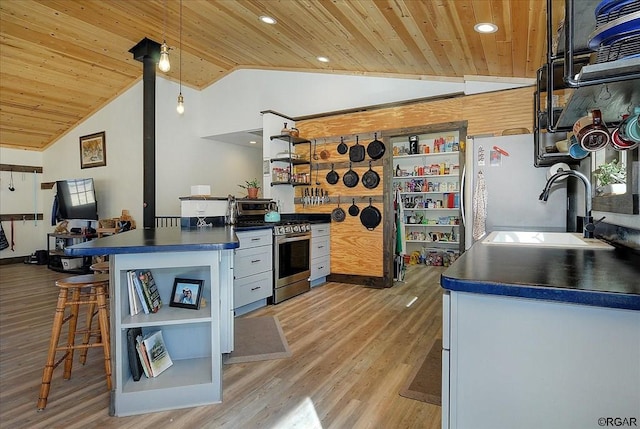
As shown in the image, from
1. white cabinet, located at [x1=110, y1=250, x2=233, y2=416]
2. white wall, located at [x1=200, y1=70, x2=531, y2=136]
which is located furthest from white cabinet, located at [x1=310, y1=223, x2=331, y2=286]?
white cabinet, located at [x1=110, y1=250, x2=233, y2=416]

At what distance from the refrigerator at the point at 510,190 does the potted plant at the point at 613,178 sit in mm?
703

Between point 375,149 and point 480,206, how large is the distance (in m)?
2.26

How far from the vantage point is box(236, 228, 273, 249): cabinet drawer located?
12.0 feet

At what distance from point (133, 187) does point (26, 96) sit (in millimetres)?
2226

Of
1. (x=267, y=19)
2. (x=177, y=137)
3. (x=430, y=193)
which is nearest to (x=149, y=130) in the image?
(x=177, y=137)

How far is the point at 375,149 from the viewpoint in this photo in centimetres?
493

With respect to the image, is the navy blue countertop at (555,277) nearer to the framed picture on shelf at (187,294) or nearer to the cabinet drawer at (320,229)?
the framed picture on shelf at (187,294)

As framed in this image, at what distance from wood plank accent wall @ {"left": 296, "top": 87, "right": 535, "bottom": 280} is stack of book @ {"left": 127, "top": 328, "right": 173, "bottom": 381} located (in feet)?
10.7

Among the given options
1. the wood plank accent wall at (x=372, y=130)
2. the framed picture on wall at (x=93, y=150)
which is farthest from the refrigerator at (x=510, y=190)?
the framed picture on wall at (x=93, y=150)

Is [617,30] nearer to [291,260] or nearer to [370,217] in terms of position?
[291,260]

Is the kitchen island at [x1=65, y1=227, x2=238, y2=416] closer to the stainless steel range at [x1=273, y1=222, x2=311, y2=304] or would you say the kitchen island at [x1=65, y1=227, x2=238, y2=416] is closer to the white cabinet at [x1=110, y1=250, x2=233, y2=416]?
the white cabinet at [x1=110, y1=250, x2=233, y2=416]

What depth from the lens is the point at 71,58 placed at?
5375 millimetres

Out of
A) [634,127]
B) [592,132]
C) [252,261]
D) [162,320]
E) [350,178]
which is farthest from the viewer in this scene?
[350,178]

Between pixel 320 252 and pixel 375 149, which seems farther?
pixel 320 252
